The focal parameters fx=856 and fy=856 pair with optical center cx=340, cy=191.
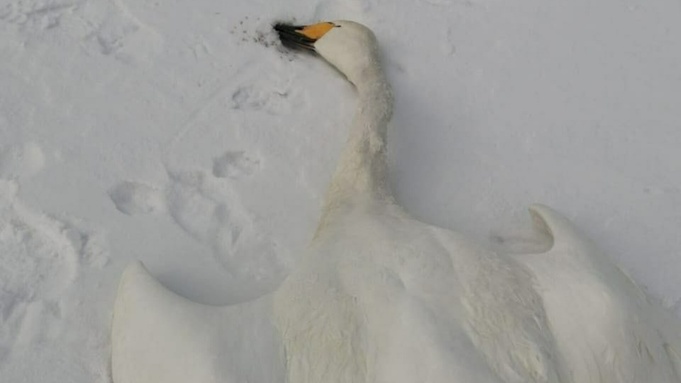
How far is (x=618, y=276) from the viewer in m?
3.05

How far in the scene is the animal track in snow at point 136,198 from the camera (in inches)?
142

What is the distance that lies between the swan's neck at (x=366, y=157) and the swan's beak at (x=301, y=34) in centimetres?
54

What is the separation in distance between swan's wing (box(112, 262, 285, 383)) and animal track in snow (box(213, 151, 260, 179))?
96cm

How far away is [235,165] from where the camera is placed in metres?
3.90

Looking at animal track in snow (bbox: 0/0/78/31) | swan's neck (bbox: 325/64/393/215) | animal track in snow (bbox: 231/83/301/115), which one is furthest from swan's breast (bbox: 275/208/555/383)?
animal track in snow (bbox: 0/0/78/31)

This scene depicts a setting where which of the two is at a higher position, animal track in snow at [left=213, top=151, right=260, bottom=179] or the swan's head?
the swan's head

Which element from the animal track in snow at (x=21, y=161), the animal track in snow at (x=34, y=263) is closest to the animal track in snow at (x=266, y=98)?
the animal track in snow at (x=21, y=161)

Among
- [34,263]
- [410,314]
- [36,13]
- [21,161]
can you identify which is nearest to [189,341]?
[410,314]

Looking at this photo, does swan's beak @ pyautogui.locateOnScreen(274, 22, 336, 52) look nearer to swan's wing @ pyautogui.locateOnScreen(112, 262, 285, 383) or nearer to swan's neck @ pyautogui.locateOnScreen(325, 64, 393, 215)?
swan's neck @ pyautogui.locateOnScreen(325, 64, 393, 215)

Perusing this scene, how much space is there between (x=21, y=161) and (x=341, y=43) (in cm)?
163

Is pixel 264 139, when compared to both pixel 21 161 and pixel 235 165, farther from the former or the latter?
pixel 21 161

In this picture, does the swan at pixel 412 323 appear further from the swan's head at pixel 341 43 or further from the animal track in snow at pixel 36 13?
the animal track in snow at pixel 36 13

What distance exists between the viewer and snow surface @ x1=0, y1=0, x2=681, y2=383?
3.40m

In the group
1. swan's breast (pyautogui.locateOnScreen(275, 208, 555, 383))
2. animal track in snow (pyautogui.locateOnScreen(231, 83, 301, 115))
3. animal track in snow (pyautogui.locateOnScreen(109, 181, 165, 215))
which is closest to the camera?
swan's breast (pyautogui.locateOnScreen(275, 208, 555, 383))
